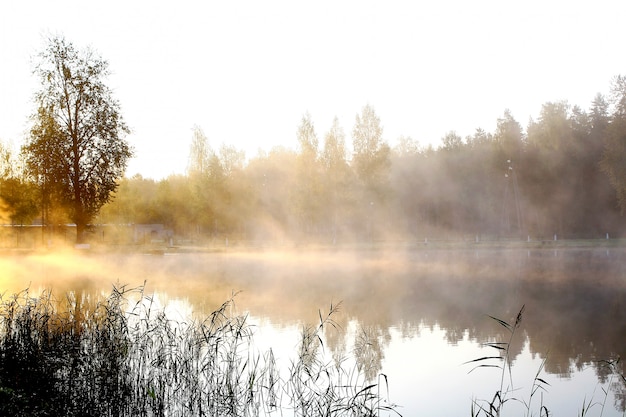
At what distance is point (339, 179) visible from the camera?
59781mm

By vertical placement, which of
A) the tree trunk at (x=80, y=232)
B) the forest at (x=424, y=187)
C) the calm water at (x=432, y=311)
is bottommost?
the calm water at (x=432, y=311)

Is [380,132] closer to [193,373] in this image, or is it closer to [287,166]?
[287,166]

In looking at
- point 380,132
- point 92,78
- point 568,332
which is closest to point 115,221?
point 380,132

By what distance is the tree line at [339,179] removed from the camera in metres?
39.5

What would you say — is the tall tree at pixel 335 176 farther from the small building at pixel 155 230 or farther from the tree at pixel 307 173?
the small building at pixel 155 230

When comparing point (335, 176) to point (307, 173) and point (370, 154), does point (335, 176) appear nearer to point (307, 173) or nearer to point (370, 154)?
point (307, 173)

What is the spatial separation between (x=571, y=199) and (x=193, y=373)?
6090 centimetres

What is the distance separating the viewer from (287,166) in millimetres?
78438

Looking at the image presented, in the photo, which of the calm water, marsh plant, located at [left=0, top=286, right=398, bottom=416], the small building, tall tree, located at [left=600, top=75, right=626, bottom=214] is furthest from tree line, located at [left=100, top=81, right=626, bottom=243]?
marsh plant, located at [left=0, top=286, right=398, bottom=416]

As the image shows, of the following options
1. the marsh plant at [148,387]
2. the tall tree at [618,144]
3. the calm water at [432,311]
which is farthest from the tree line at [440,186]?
the marsh plant at [148,387]

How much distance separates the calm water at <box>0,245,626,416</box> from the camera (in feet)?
33.0

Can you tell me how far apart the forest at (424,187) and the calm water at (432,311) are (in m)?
22.5

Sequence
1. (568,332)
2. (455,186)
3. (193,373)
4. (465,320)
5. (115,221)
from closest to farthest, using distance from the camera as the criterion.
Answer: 1. (193,373)
2. (568,332)
3. (465,320)
4. (455,186)
5. (115,221)

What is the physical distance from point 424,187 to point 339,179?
65.7 ft
